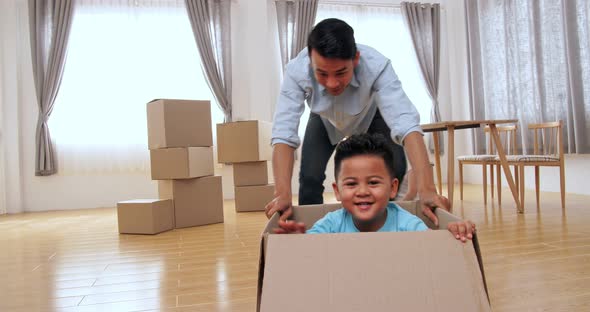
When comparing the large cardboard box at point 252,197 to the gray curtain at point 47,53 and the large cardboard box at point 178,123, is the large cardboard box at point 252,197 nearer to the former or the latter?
the large cardboard box at point 178,123

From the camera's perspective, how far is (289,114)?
131 centimetres

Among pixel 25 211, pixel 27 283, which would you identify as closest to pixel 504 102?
pixel 27 283

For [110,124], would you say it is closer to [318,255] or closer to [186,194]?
[186,194]

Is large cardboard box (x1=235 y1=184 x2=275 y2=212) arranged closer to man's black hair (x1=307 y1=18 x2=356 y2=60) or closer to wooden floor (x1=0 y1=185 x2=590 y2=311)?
wooden floor (x1=0 y1=185 x2=590 y2=311)

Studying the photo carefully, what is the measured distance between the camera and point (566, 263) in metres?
1.79

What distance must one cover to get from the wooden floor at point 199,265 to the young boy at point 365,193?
47 cm

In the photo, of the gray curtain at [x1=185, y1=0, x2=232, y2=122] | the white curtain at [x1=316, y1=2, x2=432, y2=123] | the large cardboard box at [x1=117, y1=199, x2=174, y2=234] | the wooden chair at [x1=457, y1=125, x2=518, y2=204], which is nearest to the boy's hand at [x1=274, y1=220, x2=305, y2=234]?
the large cardboard box at [x1=117, y1=199, x2=174, y2=234]

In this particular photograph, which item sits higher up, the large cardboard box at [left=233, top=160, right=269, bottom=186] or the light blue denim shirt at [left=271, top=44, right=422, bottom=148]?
the light blue denim shirt at [left=271, top=44, right=422, bottom=148]

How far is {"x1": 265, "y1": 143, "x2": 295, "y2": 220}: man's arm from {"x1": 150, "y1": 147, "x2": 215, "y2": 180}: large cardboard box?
80.9 inches

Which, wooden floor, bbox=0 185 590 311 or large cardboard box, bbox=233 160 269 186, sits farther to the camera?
large cardboard box, bbox=233 160 269 186

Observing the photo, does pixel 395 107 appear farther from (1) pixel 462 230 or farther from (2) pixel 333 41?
(1) pixel 462 230

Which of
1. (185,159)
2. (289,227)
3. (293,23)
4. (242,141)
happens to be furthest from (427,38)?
(289,227)

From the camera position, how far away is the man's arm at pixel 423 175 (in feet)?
3.58

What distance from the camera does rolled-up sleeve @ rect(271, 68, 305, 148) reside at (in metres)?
1.29
